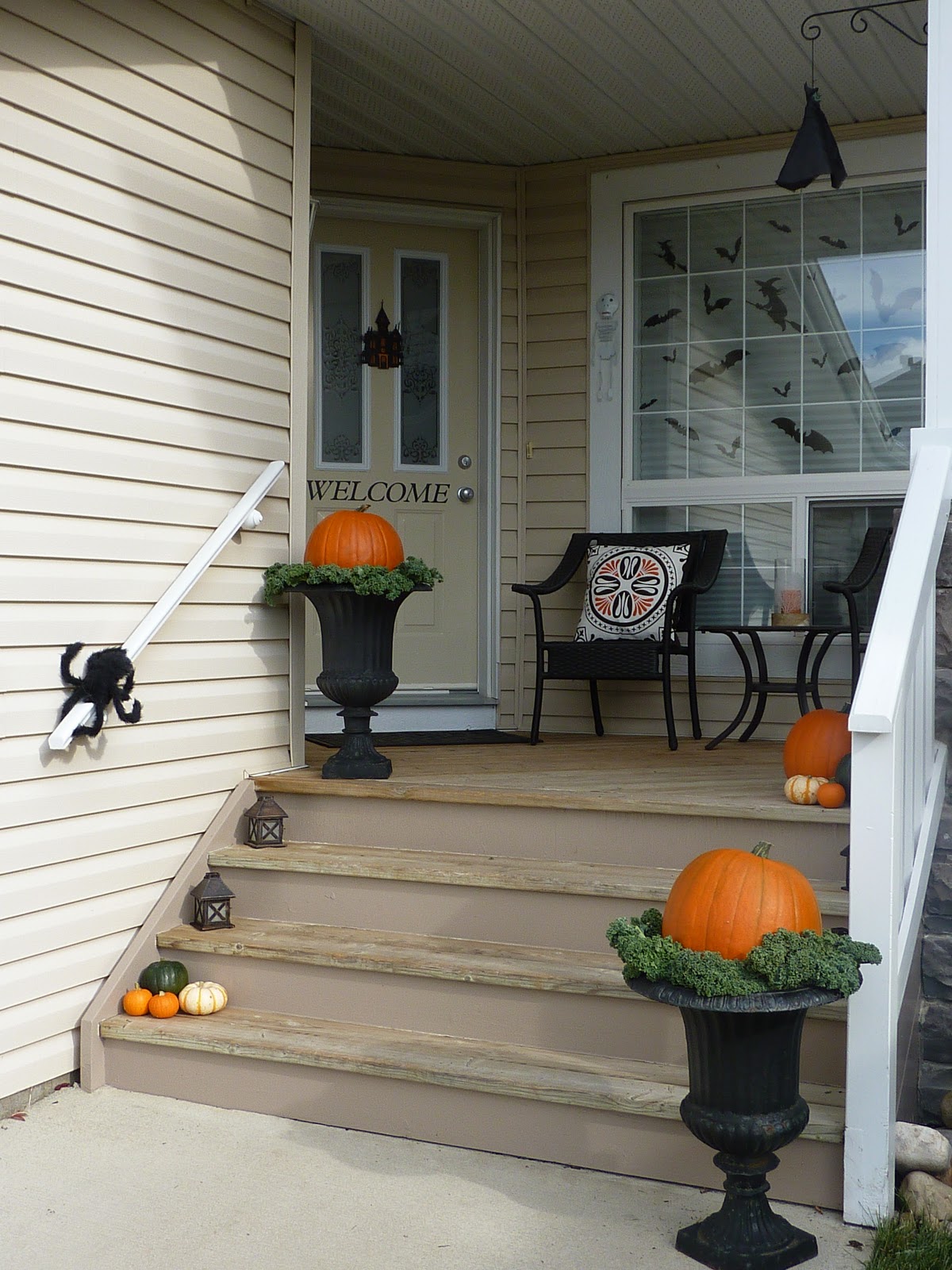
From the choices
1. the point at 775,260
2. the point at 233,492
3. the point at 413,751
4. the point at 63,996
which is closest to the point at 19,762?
the point at 63,996

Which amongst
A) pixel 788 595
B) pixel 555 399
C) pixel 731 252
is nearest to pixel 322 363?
pixel 555 399

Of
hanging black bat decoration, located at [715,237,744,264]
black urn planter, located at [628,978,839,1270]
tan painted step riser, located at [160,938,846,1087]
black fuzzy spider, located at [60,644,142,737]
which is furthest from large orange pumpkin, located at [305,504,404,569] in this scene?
hanging black bat decoration, located at [715,237,744,264]

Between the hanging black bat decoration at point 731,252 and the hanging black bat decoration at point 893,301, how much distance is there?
1.62 ft

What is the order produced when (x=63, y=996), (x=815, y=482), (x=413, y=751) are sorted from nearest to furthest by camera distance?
1. (x=63, y=996)
2. (x=413, y=751)
3. (x=815, y=482)

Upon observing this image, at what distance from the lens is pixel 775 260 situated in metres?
4.59

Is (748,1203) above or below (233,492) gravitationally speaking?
below

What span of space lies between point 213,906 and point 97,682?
0.63 metres

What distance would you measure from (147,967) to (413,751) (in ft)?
4.57

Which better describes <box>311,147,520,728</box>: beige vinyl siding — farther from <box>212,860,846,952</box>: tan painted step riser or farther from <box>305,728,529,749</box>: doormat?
<box>212,860,846,952</box>: tan painted step riser

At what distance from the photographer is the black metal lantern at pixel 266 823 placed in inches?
125

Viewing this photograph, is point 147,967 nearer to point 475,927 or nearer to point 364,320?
point 475,927

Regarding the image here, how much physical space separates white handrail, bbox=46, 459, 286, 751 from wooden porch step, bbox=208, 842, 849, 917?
61 centimetres

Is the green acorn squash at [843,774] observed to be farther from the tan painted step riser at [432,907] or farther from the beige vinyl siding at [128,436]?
the beige vinyl siding at [128,436]

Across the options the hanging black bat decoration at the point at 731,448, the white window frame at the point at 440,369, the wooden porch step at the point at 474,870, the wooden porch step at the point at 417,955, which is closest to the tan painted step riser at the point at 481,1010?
the wooden porch step at the point at 417,955
